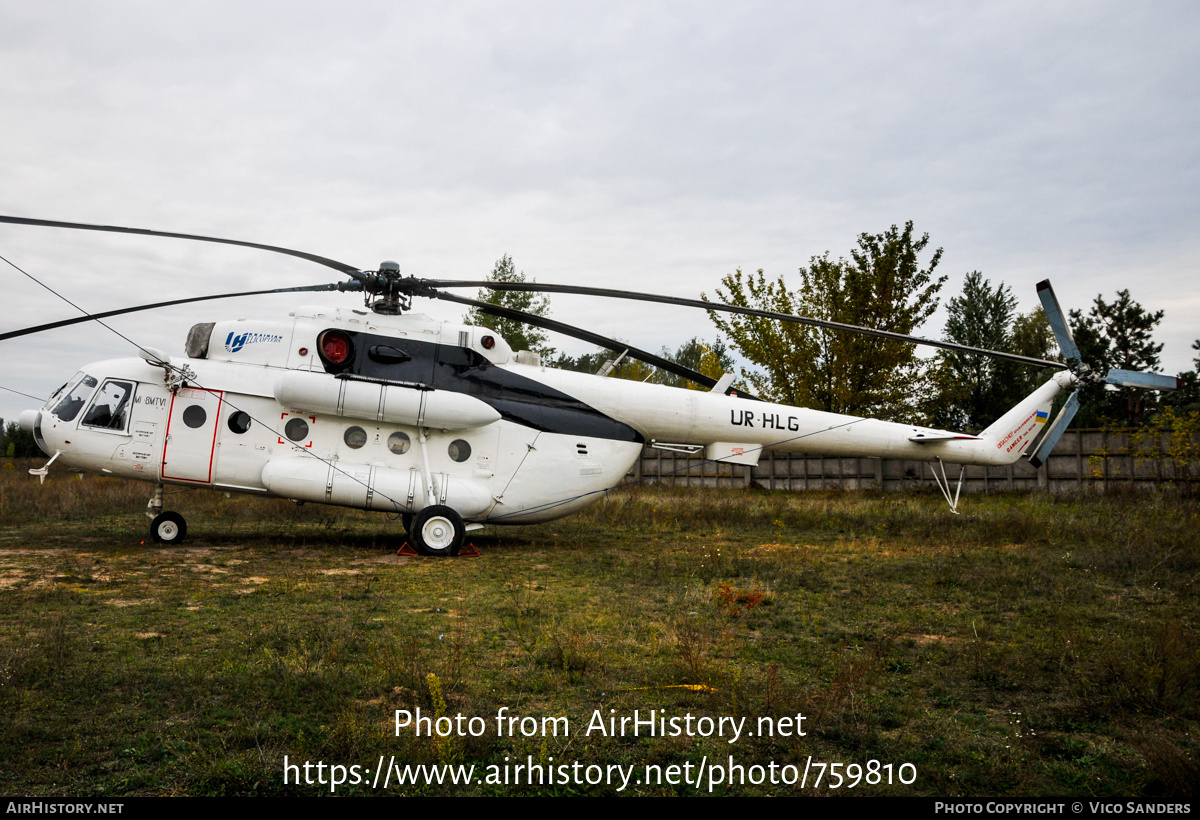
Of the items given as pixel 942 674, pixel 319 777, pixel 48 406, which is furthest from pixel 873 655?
pixel 48 406

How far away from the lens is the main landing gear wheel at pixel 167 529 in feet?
44.2

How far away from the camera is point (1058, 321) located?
568 inches

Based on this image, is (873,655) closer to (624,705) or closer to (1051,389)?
(624,705)

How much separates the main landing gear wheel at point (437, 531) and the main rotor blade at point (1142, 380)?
39.7 feet

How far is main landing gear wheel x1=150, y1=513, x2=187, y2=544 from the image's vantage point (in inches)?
530

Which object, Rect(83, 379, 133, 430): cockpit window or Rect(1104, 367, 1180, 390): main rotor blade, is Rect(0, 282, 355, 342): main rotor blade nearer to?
Rect(83, 379, 133, 430): cockpit window

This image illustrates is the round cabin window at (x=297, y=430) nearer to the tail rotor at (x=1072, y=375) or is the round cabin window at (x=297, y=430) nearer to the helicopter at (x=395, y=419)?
the helicopter at (x=395, y=419)

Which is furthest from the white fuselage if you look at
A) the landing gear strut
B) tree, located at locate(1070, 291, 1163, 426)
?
tree, located at locate(1070, 291, 1163, 426)

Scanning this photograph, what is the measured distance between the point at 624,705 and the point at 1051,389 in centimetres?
1347

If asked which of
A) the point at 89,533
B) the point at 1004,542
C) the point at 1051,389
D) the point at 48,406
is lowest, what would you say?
the point at 89,533

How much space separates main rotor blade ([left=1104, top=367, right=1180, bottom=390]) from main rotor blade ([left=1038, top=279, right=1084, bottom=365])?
748 millimetres

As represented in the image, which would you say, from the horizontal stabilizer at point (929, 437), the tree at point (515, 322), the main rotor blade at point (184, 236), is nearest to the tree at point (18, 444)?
the tree at point (515, 322)

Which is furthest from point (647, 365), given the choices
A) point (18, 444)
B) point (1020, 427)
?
point (18, 444)

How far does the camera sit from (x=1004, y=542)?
14547mm
